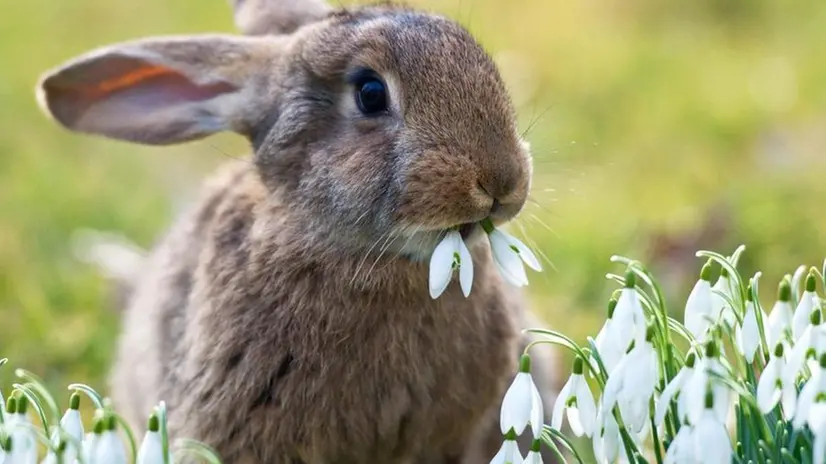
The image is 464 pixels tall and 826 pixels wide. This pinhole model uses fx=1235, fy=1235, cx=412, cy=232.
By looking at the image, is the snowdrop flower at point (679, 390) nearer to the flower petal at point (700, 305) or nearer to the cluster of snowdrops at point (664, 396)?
the cluster of snowdrops at point (664, 396)

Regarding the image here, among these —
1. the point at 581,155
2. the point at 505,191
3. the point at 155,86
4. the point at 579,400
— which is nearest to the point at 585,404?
the point at 579,400

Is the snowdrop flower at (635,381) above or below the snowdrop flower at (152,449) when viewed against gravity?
above

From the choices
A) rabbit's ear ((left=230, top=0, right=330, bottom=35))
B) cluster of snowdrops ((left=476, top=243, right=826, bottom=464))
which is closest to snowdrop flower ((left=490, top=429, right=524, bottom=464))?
cluster of snowdrops ((left=476, top=243, right=826, bottom=464))

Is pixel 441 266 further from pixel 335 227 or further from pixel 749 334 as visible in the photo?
pixel 749 334

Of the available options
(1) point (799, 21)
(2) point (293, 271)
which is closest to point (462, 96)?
(2) point (293, 271)

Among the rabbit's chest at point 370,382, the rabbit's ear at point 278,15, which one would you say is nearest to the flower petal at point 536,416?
the rabbit's chest at point 370,382

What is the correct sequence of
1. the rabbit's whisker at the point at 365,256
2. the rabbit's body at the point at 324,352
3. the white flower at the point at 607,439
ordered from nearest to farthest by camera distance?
1. the white flower at the point at 607,439
2. the rabbit's whisker at the point at 365,256
3. the rabbit's body at the point at 324,352

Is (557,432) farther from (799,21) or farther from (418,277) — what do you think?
(799,21)

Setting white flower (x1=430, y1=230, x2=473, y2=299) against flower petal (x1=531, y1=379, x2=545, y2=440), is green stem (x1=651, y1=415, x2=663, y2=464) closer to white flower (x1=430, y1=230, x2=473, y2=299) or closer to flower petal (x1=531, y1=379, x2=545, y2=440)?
flower petal (x1=531, y1=379, x2=545, y2=440)
